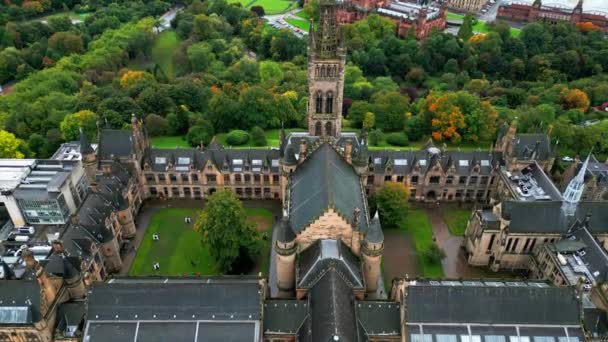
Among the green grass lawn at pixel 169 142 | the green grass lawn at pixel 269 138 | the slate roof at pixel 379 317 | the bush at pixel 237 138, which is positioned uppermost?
the slate roof at pixel 379 317

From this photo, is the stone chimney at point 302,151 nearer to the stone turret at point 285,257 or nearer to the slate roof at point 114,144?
the stone turret at point 285,257

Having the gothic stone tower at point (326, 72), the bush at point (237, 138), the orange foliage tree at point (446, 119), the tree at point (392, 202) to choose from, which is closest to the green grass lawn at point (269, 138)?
the bush at point (237, 138)

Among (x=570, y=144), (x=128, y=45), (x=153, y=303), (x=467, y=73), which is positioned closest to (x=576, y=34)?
(x=467, y=73)

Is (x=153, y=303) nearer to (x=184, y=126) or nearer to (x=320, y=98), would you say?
(x=320, y=98)

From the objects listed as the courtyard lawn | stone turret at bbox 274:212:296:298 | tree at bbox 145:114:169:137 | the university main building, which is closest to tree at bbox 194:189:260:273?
the courtyard lawn

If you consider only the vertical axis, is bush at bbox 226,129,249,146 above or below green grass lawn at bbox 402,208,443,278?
above

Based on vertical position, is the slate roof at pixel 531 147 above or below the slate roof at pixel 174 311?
above

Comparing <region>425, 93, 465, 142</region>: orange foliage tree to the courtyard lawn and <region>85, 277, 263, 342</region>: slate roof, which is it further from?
<region>85, 277, 263, 342</region>: slate roof
